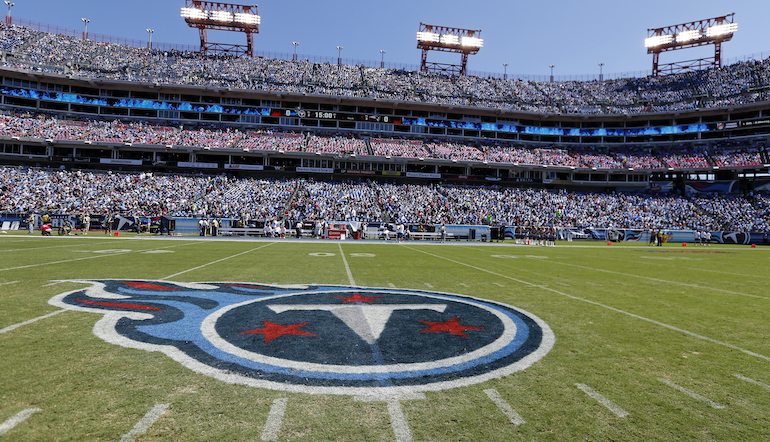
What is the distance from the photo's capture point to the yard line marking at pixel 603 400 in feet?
10.2

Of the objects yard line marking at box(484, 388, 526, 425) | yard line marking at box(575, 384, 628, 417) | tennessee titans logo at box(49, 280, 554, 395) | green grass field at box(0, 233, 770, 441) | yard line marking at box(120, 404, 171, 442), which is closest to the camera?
yard line marking at box(120, 404, 171, 442)

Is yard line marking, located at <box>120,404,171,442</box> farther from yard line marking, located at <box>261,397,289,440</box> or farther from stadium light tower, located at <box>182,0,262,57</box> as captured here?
A: stadium light tower, located at <box>182,0,262,57</box>

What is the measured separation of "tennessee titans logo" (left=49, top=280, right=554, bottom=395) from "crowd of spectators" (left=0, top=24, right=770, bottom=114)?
184ft

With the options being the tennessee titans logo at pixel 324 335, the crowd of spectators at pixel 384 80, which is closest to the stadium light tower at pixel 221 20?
the crowd of spectators at pixel 384 80

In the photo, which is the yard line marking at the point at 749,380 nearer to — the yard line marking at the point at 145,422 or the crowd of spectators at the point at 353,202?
the yard line marking at the point at 145,422

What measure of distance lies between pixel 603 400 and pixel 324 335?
3.17m

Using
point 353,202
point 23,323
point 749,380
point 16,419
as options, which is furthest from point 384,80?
point 16,419

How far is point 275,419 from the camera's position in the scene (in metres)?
2.84

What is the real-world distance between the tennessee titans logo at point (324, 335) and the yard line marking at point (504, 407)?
0.81 feet

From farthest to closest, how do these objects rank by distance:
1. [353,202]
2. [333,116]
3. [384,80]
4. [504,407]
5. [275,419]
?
[384,80] < [333,116] < [353,202] < [504,407] < [275,419]

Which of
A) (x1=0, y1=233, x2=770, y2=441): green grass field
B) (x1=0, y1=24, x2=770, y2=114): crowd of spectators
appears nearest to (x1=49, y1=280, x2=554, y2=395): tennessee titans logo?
(x1=0, y1=233, x2=770, y2=441): green grass field

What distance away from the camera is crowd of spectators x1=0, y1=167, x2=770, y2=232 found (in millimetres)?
39156

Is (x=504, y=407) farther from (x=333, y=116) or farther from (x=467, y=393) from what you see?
(x=333, y=116)

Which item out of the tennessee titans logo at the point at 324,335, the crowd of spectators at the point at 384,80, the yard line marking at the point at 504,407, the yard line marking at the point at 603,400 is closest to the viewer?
the yard line marking at the point at 504,407
